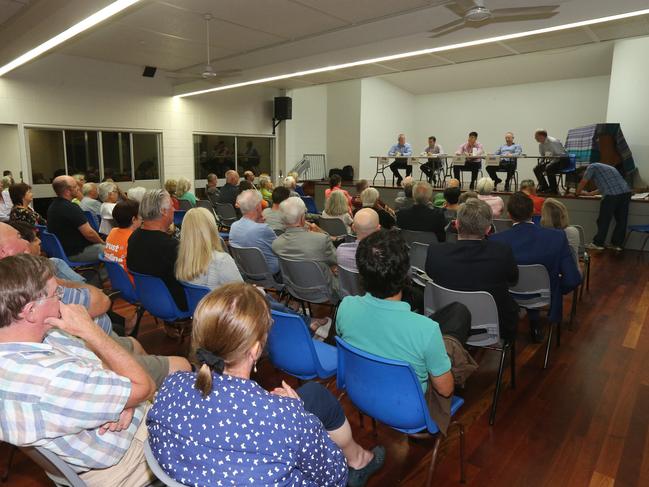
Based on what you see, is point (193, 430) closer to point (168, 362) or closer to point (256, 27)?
point (168, 362)

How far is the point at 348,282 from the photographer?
10.4 ft

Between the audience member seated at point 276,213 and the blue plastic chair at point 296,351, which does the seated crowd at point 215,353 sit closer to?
the blue plastic chair at point 296,351

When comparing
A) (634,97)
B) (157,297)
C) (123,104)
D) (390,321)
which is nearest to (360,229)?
(157,297)

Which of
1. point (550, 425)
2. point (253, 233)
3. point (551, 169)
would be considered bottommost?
point (550, 425)

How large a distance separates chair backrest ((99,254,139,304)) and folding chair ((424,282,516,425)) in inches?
83.6

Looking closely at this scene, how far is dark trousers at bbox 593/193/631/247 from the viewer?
702 cm

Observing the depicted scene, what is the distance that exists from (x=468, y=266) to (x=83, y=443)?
202 cm

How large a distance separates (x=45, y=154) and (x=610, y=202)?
10.0 meters

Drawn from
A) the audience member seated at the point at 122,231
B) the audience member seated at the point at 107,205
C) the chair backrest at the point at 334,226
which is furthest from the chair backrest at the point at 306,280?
the audience member seated at the point at 107,205

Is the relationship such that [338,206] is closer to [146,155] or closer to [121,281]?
[121,281]

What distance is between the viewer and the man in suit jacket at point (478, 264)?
251cm

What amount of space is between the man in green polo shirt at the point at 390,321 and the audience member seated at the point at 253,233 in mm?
1990

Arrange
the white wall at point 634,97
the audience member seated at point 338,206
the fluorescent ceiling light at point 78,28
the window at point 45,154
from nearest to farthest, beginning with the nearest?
the fluorescent ceiling light at point 78,28 < the audience member seated at point 338,206 < the window at point 45,154 < the white wall at point 634,97

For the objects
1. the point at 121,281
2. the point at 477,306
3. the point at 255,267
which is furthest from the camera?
the point at 255,267
